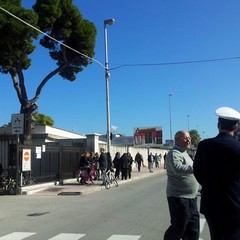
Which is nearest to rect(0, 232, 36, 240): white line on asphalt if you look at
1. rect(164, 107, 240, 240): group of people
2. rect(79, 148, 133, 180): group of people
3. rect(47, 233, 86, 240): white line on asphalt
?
rect(47, 233, 86, 240): white line on asphalt

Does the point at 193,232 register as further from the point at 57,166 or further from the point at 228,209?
the point at 57,166

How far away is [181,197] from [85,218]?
5970mm

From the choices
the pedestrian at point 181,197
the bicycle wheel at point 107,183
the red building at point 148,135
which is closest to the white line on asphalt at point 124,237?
the pedestrian at point 181,197

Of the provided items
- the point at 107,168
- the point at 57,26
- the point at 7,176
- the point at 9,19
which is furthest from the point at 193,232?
the point at 57,26

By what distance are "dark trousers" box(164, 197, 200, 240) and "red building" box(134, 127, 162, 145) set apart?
70388 millimetres

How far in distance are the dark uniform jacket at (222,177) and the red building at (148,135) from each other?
72.0 m

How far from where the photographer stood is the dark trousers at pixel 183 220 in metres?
5.46

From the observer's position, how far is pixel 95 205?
1404 cm

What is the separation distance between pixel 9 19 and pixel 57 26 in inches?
177

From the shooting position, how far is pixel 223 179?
393 cm

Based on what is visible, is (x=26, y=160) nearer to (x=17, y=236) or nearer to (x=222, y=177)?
(x=17, y=236)

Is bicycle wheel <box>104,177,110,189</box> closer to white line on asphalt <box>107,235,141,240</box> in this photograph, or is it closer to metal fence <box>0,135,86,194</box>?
metal fence <box>0,135,86,194</box>

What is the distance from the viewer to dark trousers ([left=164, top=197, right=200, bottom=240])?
5465 mm

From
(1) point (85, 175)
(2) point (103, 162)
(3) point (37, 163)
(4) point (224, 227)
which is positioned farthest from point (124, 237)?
(3) point (37, 163)
